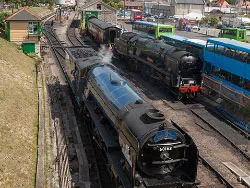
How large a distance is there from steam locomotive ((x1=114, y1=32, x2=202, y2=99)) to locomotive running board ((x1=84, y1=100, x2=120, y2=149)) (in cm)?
857

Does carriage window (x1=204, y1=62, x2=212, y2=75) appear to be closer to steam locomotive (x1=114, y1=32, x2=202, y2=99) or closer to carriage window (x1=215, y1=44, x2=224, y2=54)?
carriage window (x1=215, y1=44, x2=224, y2=54)

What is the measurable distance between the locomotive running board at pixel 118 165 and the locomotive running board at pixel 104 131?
0.78ft

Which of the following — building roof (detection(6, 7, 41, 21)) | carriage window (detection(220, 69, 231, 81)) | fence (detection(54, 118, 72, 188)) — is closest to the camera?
fence (detection(54, 118, 72, 188))

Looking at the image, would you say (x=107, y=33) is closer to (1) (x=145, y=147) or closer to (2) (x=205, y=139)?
(2) (x=205, y=139)

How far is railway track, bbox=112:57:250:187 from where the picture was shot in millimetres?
12945

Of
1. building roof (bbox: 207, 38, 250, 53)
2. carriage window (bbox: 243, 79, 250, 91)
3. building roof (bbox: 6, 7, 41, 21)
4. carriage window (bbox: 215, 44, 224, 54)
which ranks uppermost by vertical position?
building roof (bbox: 6, 7, 41, 21)

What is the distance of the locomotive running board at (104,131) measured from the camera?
10.8 meters

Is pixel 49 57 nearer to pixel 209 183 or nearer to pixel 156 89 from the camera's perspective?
pixel 156 89

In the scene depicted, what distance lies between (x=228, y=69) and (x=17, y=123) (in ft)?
44.9

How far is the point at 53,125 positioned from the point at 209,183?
8161 mm

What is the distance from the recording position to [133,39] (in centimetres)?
2933

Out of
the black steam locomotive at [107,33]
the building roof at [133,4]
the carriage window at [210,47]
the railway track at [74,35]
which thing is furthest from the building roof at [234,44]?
the building roof at [133,4]

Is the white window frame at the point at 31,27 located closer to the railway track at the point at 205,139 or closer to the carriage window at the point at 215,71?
the railway track at the point at 205,139

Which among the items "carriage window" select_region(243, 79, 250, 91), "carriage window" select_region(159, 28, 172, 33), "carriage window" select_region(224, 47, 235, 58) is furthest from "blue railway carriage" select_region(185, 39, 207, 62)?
"carriage window" select_region(159, 28, 172, 33)
